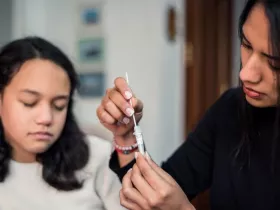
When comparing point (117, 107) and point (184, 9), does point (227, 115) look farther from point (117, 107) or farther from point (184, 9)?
point (184, 9)

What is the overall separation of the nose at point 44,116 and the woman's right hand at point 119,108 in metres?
0.17

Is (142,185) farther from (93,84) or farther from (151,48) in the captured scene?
(93,84)

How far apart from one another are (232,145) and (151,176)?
0.35 meters

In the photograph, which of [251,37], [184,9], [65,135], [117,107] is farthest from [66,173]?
[184,9]

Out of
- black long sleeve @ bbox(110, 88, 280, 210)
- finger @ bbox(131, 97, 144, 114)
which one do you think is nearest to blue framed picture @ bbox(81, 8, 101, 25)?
black long sleeve @ bbox(110, 88, 280, 210)

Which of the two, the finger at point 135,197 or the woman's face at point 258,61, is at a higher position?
the woman's face at point 258,61

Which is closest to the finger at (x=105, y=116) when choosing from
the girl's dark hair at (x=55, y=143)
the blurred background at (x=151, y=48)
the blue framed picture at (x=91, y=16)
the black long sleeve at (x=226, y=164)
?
the black long sleeve at (x=226, y=164)

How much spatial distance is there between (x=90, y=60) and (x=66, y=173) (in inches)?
54.1

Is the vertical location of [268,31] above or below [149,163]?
above

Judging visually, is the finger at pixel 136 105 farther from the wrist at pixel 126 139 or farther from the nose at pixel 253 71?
the nose at pixel 253 71

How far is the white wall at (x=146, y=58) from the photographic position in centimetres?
223

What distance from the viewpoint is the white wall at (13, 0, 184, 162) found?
2.23 metres

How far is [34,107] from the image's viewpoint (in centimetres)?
103

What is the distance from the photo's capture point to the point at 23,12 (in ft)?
7.71
